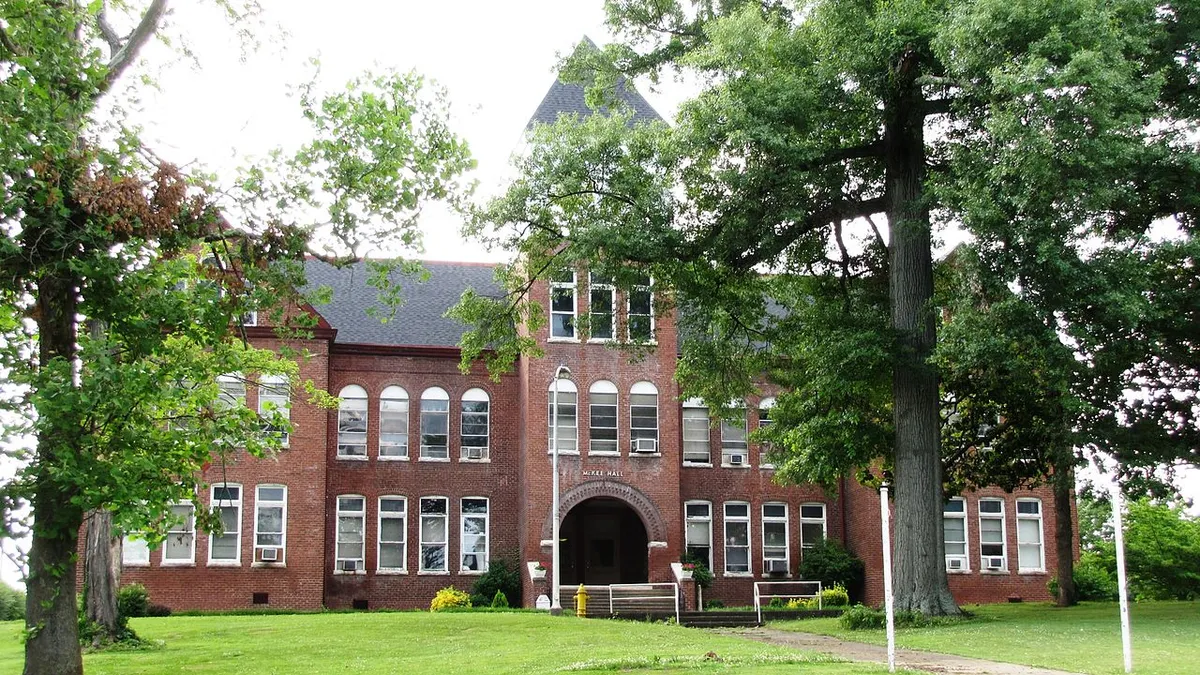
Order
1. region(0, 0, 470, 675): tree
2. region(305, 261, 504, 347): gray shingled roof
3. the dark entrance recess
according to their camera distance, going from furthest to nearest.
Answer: region(305, 261, 504, 347): gray shingled roof < the dark entrance recess < region(0, 0, 470, 675): tree

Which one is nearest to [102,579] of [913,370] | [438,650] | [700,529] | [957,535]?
[438,650]

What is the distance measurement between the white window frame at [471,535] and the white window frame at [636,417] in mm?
4820

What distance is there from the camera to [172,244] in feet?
46.5

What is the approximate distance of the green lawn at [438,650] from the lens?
572 inches

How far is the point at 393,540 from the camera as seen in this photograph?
119 feet

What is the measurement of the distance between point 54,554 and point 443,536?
911 inches

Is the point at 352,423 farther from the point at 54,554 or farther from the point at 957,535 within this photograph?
the point at 54,554

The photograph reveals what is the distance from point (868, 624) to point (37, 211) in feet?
50.1

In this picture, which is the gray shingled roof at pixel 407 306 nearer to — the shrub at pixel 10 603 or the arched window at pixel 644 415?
the arched window at pixel 644 415

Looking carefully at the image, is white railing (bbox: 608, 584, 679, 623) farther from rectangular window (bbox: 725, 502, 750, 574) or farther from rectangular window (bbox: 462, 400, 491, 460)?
rectangular window (bbox: 462, 400, 491, 460)

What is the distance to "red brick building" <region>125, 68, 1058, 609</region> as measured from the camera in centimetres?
3409

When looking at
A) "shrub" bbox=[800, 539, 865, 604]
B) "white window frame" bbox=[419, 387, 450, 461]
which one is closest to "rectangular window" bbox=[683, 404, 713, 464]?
"shrub" bbox=[800, 539, 865, 604]

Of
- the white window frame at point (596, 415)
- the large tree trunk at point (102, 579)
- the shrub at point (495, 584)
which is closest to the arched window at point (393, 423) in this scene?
the shrub at point (495, 584)

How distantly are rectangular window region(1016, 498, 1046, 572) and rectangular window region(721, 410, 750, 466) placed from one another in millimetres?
8779
